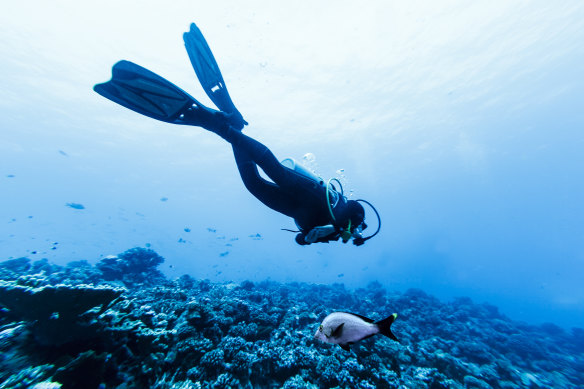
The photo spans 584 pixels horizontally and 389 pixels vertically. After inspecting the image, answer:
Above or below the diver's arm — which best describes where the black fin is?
above

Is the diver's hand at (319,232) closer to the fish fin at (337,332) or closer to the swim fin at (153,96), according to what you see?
the fish fin at (337,332)

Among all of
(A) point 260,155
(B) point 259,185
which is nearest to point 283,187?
(B) point 259,185

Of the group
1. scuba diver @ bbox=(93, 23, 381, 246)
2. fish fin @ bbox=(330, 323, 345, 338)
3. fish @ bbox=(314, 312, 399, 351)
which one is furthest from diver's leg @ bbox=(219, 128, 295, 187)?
fish fin @ bbox=(330, 323, 345, 338)

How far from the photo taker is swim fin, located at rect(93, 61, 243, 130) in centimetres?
427

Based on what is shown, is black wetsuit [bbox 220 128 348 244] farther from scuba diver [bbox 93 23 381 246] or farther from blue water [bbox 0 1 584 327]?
blue water [bbox 0 1 584 327]

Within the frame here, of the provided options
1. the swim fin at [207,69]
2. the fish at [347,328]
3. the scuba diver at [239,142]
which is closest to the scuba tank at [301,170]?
the scuba diver at [239,142]

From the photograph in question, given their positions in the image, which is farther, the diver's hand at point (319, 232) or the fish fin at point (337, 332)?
the diver's hand at point (319, 232)

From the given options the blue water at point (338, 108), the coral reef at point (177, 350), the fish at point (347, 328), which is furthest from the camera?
the blue water at point (338, 108)

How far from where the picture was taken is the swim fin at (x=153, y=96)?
4266mm

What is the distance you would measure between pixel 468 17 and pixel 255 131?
21.6 metres

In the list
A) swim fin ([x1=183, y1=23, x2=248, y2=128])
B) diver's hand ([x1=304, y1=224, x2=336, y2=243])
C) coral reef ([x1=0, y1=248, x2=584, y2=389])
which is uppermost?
swim fin ([x1=183, y1=23, x2=248, y2=128])

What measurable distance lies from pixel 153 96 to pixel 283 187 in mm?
3249

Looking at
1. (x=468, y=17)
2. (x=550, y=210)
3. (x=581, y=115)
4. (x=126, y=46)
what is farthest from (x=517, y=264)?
(x=126, y=46)

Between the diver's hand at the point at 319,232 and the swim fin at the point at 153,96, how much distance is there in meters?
3.11
